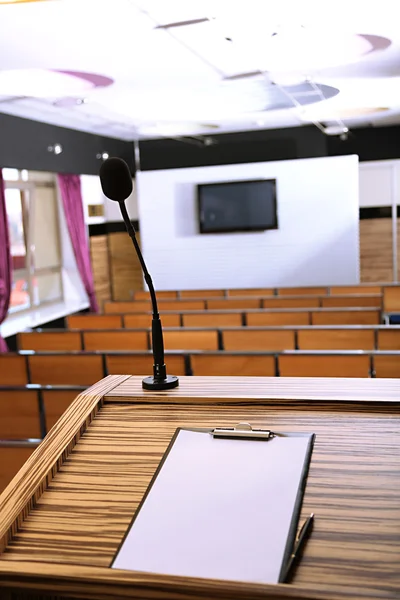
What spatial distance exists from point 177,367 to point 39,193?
6638mm

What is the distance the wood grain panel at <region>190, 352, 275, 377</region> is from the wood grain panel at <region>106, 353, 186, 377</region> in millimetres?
116

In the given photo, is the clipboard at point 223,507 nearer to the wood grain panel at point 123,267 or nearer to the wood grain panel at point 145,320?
the wood grain panel at point 145,320

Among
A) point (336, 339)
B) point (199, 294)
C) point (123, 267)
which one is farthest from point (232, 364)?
point (123, 267)

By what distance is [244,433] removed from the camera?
143 cm

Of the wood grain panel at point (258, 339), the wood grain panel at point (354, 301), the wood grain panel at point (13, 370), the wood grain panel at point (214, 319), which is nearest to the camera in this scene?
the wood grain panel at point (13, 370)

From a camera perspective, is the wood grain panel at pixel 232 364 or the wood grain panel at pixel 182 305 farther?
the wood grain panel at pixel 182 305

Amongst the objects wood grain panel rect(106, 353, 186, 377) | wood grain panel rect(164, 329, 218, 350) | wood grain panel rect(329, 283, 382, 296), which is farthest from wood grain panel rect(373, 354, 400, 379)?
wood grain panel rect(329, 283, 382, 296)

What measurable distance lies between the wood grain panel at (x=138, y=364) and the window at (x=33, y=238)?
5152mm

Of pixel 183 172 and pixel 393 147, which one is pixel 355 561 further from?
pixel 393 147

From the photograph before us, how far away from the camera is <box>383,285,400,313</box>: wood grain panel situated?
8531 millimetres

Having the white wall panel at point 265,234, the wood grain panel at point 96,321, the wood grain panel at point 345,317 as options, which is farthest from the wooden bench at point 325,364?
the white wall panel at point 265,234

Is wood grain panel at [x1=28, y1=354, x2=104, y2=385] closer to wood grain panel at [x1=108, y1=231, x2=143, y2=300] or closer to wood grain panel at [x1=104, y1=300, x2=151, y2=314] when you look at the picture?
wood grain panel at [x1=104, y1=300, x2=151, y2=314]

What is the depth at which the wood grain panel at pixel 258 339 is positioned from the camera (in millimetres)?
5809

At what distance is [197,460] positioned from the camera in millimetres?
1369
